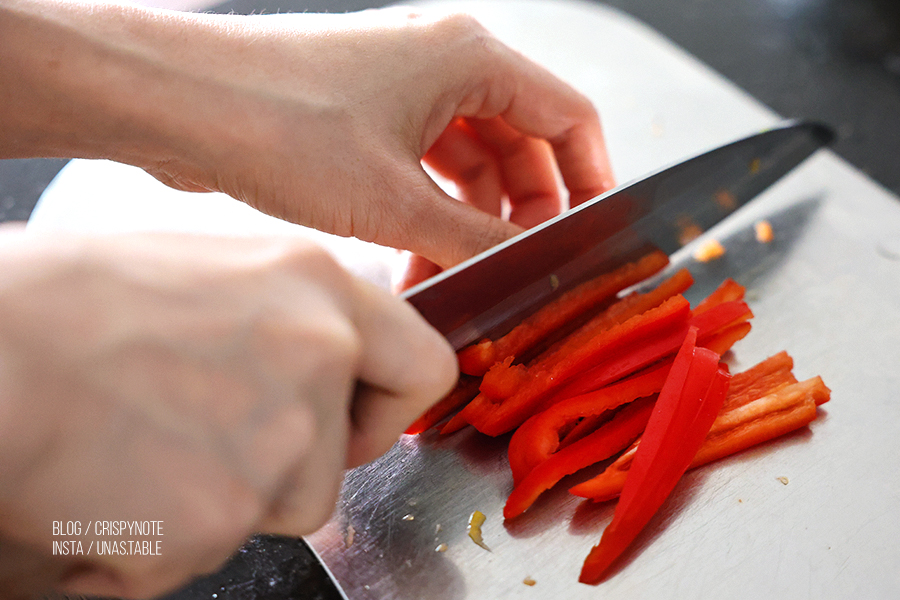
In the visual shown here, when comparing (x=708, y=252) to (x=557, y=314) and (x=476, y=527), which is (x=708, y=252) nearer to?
(x=557, y=314)

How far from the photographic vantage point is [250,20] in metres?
1.45

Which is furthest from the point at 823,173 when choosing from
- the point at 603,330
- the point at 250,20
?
the point at 250,20

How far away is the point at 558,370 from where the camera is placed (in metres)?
1.33

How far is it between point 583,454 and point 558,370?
16 cm

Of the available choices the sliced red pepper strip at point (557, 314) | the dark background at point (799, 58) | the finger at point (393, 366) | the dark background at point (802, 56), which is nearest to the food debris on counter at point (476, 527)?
the sliced red pepper strip at point (557, 314)

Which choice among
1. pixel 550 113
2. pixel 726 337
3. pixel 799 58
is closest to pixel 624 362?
pixel 726 337

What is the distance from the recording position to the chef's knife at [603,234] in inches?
49.8

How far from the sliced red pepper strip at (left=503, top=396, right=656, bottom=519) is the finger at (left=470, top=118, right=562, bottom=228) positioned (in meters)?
0.67

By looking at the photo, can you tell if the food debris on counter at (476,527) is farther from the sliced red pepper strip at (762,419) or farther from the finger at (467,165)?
the finger at (467,165)

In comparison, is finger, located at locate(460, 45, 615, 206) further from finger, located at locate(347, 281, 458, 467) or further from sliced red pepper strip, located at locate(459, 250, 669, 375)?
finger, located at locate(347, 281, 458, 467)

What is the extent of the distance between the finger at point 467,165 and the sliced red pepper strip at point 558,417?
2.39ft

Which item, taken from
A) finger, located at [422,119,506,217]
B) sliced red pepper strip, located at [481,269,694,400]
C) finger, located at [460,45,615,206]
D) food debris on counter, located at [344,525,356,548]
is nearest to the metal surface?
food debris on counter, located at [344,525,356,548]

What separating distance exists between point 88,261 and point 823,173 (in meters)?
2.09

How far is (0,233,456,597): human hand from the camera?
0.68m
